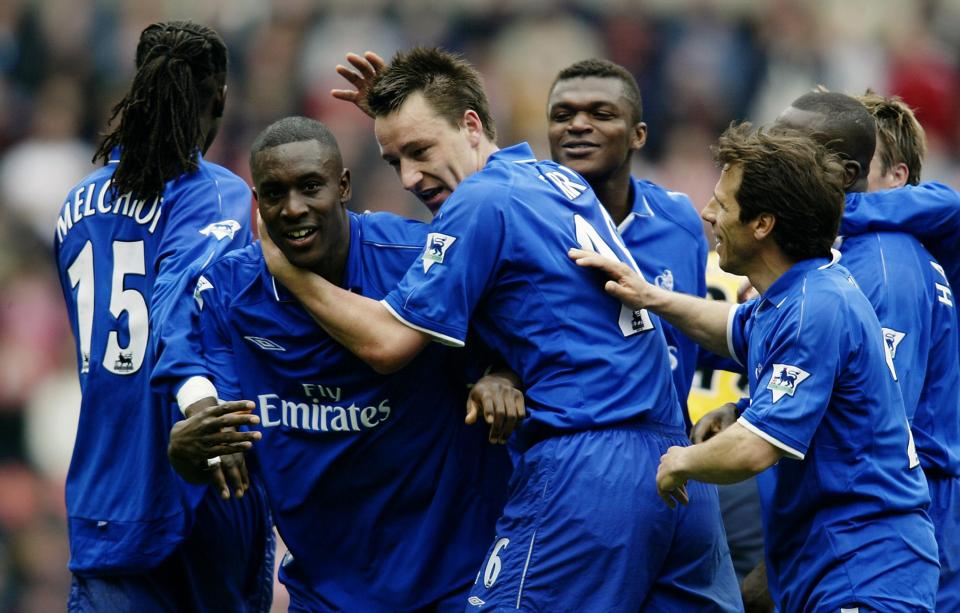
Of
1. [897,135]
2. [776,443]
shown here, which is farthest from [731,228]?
[897,135]

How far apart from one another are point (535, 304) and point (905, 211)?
1374 millimetres

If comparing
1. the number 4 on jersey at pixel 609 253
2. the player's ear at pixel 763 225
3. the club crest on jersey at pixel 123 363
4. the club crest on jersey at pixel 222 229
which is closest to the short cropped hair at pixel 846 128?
the player's ear at pixel 763 225

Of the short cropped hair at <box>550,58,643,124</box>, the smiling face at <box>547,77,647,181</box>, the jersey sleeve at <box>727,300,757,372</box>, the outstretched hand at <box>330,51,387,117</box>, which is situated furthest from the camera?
the short cropped hair at <box>550,58,643,124</box>

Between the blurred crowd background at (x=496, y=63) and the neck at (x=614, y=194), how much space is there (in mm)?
5013

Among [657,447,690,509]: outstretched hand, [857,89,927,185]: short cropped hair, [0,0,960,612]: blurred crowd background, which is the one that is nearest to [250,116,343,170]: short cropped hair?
[657,447,690,509]: outstretched hand

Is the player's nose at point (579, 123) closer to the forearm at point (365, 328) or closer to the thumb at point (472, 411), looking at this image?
the forearm at point (365, 328)

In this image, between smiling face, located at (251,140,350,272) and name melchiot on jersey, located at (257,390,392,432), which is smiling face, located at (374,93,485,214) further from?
name melchiot on jersey, located at (257,390,392,432)

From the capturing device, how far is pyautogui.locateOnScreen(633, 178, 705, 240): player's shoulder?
6082mm

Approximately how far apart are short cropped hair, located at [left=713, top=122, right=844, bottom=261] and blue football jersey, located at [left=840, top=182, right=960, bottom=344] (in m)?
0.52

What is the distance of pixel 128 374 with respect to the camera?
5.19 m

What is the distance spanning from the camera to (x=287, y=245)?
15.4 ft

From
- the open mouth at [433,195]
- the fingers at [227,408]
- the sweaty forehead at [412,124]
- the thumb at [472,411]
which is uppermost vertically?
the sweaty forehead at [412,124]

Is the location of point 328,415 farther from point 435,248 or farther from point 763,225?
point 763,225

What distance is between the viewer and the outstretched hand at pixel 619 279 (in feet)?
14.9
